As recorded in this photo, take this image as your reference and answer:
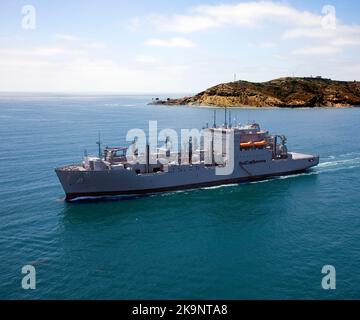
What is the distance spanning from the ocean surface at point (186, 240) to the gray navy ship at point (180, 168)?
4.70 ft

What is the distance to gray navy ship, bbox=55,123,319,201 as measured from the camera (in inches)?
1490

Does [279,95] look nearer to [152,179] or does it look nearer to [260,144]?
[260,144]

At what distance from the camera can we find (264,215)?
3391 centimetres

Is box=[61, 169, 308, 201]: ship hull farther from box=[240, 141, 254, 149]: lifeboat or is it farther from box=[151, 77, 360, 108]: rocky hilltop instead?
box=[151, 77, 360, 108]: rocky hilltop

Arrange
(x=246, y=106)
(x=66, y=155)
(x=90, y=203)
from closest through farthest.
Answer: (x=90, y=203), (x=66, y=155), (x=246, y=106)

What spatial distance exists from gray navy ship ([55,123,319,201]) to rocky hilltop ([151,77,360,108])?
11130 cm

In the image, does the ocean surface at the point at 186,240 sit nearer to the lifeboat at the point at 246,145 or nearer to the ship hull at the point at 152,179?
the ship hull at the point at 152,179

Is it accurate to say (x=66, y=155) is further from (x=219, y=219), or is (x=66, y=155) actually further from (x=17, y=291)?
(x=17, y=291)

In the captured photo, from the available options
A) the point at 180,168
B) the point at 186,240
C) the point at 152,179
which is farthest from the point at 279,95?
the point at 186,240

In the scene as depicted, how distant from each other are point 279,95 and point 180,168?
5360 inches

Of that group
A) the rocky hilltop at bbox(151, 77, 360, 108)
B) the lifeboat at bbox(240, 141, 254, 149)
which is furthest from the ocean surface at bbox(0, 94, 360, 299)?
the rocky hilltop at bbox(151, 77, 360, 108)

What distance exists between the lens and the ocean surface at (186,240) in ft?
70.6
